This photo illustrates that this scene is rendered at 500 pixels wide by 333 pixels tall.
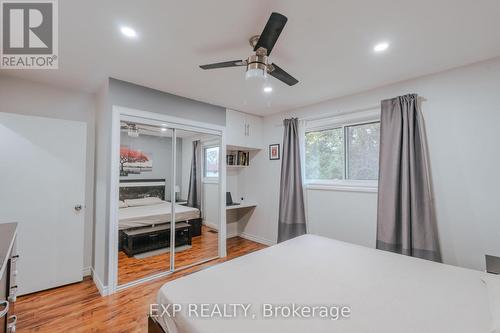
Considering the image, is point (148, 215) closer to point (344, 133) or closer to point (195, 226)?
point (195, 226)

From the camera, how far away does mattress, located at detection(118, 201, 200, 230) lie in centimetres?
265

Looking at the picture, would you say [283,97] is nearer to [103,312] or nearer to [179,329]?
[179,329]

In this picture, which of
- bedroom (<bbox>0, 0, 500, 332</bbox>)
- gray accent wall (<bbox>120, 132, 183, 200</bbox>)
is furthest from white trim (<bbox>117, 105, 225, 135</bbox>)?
gray accent wall (<bbox>120, 132, 183, 200</bbox>)

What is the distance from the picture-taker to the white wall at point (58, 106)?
8.34 feet

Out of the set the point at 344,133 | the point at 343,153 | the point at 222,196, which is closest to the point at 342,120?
the point at 344,133

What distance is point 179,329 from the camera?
1.12 meters

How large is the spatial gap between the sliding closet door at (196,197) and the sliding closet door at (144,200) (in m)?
0.16

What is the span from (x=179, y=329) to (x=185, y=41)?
2044mm

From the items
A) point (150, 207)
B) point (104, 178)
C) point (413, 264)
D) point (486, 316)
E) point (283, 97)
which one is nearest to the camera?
point (486, 316)

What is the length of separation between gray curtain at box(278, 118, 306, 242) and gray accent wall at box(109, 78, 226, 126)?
1.16 metres

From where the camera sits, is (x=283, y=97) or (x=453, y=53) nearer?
(x=453, y=53)

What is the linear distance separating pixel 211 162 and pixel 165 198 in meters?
0.94

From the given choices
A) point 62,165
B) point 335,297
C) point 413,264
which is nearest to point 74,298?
point 62,165

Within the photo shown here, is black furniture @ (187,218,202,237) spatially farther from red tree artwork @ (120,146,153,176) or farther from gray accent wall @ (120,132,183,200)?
red tree artwork @ (120,146,153,176)
